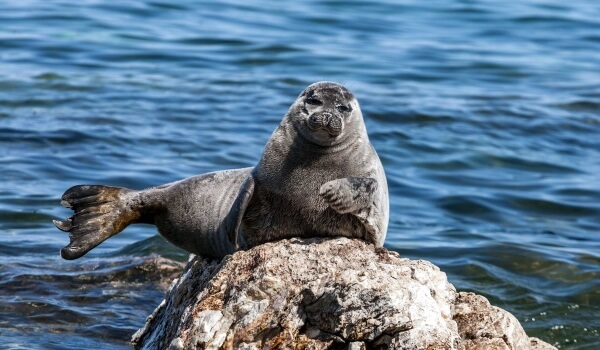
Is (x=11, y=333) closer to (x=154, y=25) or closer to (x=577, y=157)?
(x=577, y=157)

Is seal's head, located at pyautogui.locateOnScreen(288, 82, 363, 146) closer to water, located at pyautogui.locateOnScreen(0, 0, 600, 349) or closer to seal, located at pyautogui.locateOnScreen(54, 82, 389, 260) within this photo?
seal, located at pyautogui.locateOnScreen(54, 82, 389, 260)

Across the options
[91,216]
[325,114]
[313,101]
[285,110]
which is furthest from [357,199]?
[285,110]

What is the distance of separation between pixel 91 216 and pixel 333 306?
6.33ft

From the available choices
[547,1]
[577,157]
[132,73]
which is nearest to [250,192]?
[577,157]

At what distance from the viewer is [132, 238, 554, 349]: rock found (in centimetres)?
460

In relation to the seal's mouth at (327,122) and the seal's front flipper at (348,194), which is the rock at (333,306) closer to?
the seal's front flipper at (348,194)

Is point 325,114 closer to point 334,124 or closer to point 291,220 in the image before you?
point 334,124

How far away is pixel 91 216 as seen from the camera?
6.10 meters

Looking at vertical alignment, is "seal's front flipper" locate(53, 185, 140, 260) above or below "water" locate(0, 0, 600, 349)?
above

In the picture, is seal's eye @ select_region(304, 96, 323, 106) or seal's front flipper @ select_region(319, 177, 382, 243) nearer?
seal's front flipper @ select_region(319, 177, 382, 243)

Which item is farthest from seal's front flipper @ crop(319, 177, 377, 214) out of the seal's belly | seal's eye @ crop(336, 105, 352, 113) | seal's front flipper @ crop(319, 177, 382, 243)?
seal's eye @ crop(336, 105, 352, 113)

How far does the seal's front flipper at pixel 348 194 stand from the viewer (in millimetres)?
5164

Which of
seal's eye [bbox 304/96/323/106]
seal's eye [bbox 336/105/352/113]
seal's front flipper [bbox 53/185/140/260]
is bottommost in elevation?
seal's front flipper [bbox 53/185/140/260]

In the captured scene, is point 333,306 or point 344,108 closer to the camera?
point 333,306
